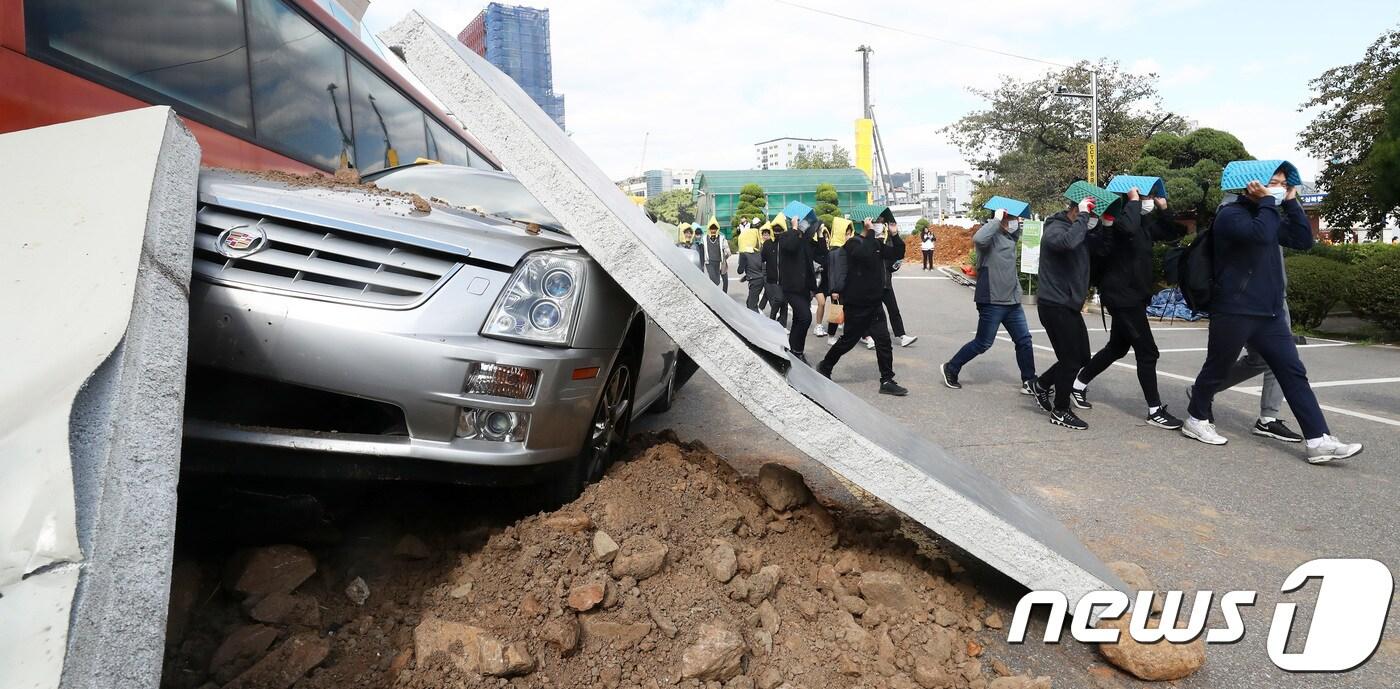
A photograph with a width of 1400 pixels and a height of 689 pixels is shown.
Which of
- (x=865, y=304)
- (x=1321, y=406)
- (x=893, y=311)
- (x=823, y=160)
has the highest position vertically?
(x=823, y=160)

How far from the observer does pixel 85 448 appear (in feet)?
5.25

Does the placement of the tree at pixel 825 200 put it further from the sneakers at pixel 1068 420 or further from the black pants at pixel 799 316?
the sneakers at pixel 1068 420

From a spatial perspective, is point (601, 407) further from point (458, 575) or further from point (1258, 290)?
point (1258, 290)

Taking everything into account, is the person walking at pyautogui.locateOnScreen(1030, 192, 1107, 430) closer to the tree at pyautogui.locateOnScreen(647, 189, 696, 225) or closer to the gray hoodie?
the gray hoodie

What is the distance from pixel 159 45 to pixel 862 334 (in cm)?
534

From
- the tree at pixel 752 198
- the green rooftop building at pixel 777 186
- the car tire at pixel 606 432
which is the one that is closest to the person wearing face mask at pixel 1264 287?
the car tire at pixel 606 432

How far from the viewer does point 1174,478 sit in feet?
15.1

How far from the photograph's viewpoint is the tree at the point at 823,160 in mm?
70625

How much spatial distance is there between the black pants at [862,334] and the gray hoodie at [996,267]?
0.86 meters

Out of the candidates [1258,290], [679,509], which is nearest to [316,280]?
[679,509]

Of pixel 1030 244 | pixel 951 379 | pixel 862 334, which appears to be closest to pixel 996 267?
pixel 951 379

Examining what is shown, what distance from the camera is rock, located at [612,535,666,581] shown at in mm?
2549

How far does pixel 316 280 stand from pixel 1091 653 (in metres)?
2.79

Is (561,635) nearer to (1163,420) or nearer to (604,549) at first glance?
(604,549)
